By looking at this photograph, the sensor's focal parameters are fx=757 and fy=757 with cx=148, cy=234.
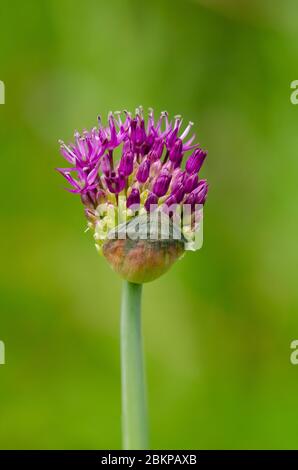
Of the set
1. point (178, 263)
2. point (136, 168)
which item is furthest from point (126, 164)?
point (178, 263)

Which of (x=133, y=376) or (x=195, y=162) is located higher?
(x=195, y=162)

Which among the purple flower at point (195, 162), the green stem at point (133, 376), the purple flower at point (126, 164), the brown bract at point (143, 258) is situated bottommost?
the green stem at point (133, 376)

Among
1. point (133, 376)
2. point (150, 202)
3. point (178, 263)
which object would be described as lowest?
point (133, 376)

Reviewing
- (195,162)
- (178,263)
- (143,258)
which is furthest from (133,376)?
(178,263)

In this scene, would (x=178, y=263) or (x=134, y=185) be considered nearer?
(x=134, y=185)

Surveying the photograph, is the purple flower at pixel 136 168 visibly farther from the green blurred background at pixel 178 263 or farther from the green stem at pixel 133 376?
the green blurred background at pixel 178 263

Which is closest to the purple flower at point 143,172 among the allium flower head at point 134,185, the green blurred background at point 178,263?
the allium flower head at point 134,185

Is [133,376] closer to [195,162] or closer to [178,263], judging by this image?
[195,162]

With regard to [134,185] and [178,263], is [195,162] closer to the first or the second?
[134,185]
